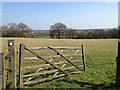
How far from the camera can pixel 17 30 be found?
68.3 metres

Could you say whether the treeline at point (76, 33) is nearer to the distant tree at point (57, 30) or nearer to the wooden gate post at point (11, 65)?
the distant tree at point (57, 30)

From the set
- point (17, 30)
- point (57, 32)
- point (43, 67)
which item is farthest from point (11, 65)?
point (57, 32)

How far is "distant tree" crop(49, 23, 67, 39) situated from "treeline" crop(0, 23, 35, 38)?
15.6m

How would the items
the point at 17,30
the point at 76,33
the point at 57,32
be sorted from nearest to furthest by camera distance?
the point at 17,30 → the point at 76,33 → the point at 57,32

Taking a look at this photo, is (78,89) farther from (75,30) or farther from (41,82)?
(75,30)

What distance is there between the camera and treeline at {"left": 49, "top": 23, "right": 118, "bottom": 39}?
69994mm

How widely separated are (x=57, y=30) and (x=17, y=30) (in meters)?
27.3

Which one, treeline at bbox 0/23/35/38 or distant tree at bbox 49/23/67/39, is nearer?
treeline at bbox 0/23/35/38

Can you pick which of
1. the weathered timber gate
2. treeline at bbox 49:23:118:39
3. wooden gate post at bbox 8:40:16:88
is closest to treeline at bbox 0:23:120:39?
treeline at bbox 49:23:118:39

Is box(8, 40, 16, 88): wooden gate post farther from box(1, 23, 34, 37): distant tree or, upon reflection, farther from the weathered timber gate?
box(1, 23, 34, 37): distant tree

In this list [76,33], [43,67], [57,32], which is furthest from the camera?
[57,32]

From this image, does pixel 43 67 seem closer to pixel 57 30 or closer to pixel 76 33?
pixel 76 33

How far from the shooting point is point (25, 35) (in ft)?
227

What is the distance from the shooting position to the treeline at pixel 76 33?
230 feet
